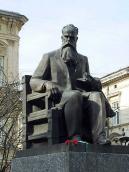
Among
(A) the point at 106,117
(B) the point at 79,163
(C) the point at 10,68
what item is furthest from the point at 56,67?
(C) the point at 10,68

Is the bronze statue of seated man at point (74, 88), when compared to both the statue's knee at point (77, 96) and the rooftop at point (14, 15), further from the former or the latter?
the rooftop at point (14, 15)

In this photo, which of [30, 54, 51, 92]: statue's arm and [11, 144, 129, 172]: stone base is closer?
[11, 144, 129, 172]: stone base

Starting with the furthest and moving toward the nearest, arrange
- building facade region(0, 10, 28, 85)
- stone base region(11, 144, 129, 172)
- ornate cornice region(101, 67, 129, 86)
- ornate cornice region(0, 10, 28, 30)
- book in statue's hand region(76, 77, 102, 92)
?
ornate cornice region(101, 67, 129, 86) → ornate cornice region(0, 10, 28, 30) → building facade region(0, 10, 28, 85) → book in statue's hand region(76, 77, 102, 92) → stone base region(11, 144, 129, 172)

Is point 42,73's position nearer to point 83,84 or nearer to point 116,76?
point 83,84

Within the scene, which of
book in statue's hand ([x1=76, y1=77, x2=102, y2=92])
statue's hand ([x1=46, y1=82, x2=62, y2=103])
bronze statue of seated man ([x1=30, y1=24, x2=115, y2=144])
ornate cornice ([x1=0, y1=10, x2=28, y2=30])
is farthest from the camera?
ornate cornice ([x1=0, y1=10, x2=28, y2=30])

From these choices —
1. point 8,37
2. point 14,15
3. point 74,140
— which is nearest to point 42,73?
point 74,140

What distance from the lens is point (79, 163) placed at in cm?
720

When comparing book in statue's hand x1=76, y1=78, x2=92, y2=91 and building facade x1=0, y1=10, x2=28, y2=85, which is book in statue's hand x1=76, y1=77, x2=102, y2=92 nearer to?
book in statue's hand x1=76, y1=78, x2=92, y2=91

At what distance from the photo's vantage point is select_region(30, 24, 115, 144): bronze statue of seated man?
7664 millimetres

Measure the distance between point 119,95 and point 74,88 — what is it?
44.5 meters

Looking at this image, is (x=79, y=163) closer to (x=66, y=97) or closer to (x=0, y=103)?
(x=66, y=97)

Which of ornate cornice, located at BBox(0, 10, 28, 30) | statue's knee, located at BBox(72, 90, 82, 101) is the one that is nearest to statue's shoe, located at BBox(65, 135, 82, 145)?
statue's knee, located at BBox(72, 90, 82, 101)

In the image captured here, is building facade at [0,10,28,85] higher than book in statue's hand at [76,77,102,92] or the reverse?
higher

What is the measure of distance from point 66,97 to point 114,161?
106 centimetres
